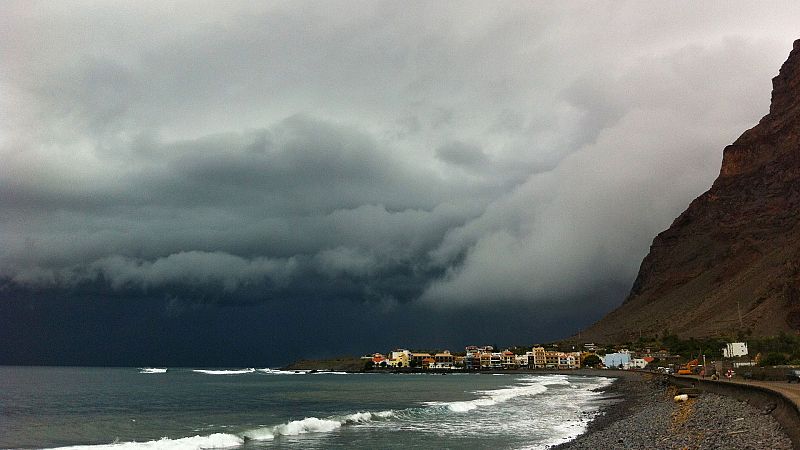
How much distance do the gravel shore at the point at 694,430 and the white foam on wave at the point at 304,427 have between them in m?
17.4

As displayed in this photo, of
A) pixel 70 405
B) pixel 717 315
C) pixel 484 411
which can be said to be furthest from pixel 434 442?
pixel 717 315

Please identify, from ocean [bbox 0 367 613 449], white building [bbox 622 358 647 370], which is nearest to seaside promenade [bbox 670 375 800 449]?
ocean [bbox 0 367 613 449]

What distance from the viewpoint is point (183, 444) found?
118 ft

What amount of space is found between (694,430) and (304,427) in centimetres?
2522

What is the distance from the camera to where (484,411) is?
Result: 2223 inches

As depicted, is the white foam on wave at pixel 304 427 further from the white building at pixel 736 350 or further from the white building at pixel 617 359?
the white building at pixel 617 359

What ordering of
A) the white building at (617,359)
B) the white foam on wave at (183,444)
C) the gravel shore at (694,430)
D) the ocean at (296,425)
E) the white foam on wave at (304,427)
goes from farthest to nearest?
1. the white building at (617,359)
2. the white foam on wave at (304,427)
3. the ocean at (296,425)
4. the white foam on wave at (183,444)
5. the gravel shore at (694,430)

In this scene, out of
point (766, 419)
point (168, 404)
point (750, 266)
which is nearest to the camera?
point (766, 419)

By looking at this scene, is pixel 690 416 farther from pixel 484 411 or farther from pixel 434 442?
pixel 484 411

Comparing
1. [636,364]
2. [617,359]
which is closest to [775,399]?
[636,364]

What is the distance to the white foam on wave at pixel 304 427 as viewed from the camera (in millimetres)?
40531

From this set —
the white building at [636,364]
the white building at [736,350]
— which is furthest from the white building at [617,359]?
the white building at [736,350]

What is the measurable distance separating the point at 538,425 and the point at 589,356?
540ft

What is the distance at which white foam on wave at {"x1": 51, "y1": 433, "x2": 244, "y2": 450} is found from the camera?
115ft
